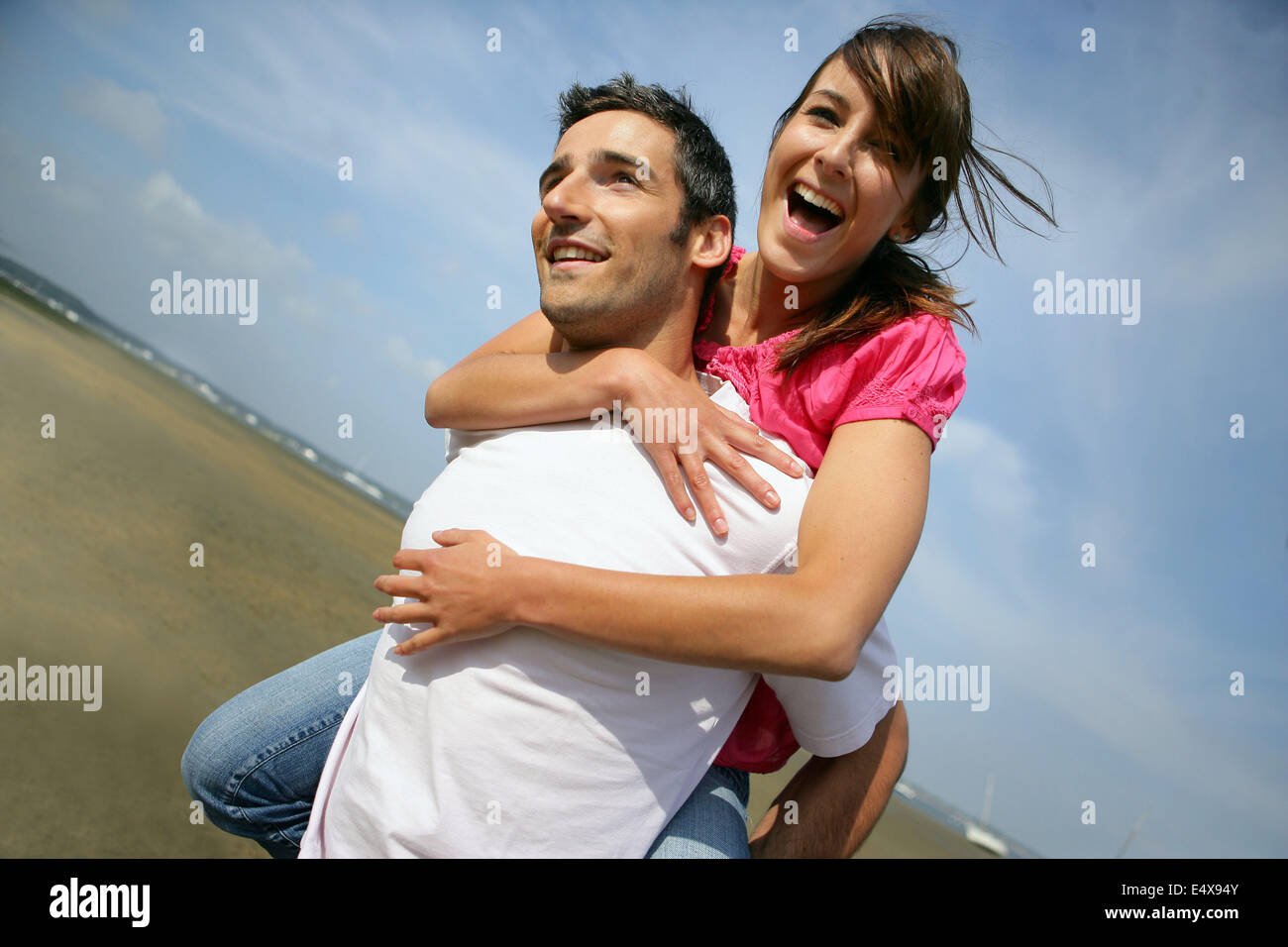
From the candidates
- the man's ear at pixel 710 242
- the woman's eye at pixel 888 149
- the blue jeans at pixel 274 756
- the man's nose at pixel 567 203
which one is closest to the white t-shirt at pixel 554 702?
the blue jeans at pixel 274 756

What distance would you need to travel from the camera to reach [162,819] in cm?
465

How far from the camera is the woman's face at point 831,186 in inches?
108

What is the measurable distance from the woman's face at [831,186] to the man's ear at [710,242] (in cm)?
14

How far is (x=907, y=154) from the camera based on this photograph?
2777 millimetres

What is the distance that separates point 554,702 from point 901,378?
4.47 feet

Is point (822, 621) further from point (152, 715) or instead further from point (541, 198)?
point (152, 715)

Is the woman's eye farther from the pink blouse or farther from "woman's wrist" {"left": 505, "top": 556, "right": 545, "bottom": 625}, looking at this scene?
"woman's wrist" {"left": 505, "top": 556, "right": 545, "bottom": 625}

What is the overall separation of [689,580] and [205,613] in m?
7.83

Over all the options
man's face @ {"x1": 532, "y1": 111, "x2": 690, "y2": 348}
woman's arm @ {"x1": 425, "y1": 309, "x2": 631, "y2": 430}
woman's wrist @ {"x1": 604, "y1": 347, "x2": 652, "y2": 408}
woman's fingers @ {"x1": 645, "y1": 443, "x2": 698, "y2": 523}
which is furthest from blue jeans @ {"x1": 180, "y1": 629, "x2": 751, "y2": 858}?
man's face @ {"x1": 532, "y1": 111, "x2": 690, "y2": 348}

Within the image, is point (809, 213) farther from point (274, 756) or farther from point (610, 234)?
point (274, 756)

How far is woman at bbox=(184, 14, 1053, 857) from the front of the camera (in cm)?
194

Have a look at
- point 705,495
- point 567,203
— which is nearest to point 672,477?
point 705,495

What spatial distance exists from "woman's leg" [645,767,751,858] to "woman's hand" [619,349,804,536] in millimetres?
823
